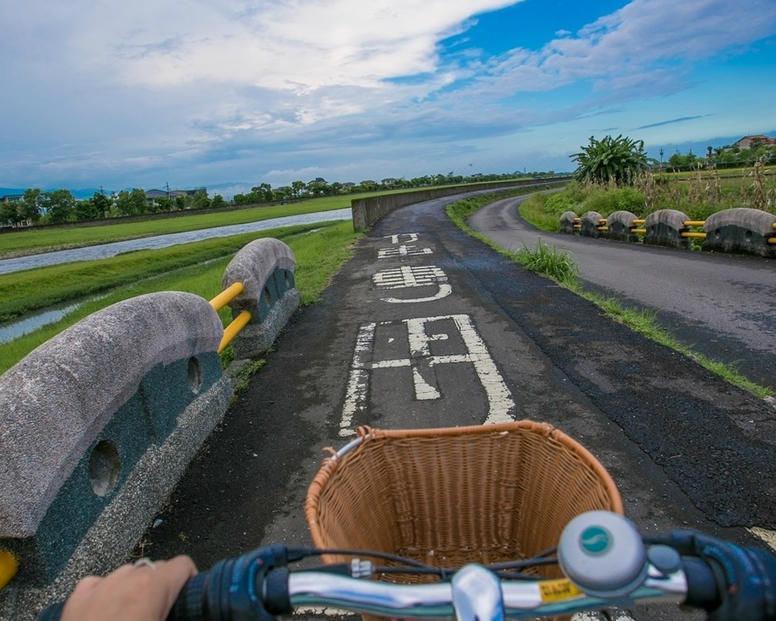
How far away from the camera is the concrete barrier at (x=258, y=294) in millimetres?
5398

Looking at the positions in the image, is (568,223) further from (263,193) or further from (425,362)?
(263,193)

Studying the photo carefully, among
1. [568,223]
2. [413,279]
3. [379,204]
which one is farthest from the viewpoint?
[379,204]

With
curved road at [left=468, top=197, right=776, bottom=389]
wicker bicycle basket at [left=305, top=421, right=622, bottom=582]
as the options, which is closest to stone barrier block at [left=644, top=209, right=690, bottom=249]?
curved road at [left=468, top=197, right=776, bottom=389]

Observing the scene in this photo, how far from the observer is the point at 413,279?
950 centimetres

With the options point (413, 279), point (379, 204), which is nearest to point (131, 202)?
point (379, 204)

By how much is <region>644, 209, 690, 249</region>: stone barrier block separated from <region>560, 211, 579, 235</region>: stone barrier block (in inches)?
202

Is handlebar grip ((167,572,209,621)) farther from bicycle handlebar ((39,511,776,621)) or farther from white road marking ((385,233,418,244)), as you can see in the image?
white road marking ((385,233,418,244))

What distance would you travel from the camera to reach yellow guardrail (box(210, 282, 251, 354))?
4.52 m

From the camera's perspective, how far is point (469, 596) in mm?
878

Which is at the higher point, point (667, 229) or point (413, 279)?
point (667, 229)

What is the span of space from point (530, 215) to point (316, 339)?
23826mm

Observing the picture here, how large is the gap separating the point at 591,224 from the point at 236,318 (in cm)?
1467

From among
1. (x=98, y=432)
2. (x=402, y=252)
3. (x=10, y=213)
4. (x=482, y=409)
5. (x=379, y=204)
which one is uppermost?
(x=10, y=213)

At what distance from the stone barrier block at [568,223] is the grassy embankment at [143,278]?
7632 millimetres
